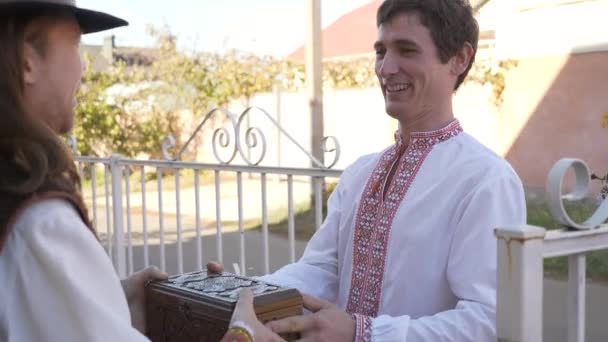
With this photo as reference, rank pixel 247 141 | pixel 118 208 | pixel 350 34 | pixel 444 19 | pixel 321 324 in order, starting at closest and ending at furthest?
pixel 321 324 < pixel 444 19 < pixel 247 141 < pixel 118 208 < pixel 350 34

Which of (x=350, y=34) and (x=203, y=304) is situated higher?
(x=350, y=34)

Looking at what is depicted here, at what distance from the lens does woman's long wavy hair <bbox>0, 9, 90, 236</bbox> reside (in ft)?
3.54

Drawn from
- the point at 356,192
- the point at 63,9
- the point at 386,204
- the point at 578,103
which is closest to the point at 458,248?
the point at 386,204

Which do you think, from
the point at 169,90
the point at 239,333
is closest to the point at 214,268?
the point at 239,333

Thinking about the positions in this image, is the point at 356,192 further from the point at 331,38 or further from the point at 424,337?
the point at 331,38

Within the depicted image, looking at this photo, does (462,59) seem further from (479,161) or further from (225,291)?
(225,291)

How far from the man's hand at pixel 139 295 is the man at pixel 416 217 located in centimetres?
34

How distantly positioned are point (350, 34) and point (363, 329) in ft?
69.7

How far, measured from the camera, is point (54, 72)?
1172 mm

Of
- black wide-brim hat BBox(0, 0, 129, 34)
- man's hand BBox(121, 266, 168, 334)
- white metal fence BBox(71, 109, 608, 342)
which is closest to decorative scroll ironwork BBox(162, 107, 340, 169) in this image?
white metal fence BBox(71, 109, 608, 342)

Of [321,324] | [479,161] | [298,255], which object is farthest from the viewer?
[298,255]

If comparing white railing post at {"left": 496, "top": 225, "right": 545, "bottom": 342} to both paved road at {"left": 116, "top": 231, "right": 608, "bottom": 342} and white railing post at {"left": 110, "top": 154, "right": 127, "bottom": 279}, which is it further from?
paved road at {"left": 116, "top": 231, "right": 608, "bottom": 342}

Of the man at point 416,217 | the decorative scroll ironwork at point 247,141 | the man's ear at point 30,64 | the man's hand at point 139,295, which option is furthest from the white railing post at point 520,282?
the decorative scroll ironwork at point 247,141

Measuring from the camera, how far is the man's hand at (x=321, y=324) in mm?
1525
